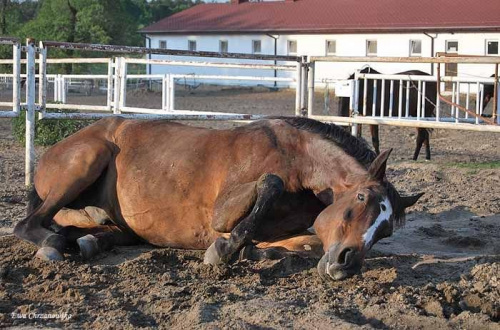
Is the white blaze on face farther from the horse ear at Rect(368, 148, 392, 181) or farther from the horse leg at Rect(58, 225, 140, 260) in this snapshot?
the horse leg at Rect(58, 225, 140, 260)

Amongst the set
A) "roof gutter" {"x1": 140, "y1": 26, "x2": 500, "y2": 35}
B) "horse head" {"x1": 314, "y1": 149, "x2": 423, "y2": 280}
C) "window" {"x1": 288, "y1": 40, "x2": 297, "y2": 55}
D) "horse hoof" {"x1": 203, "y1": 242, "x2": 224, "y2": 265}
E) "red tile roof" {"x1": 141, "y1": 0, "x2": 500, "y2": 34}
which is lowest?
"horse hoof" {"x1": 203, "y1": 242, "x2": 224, "y2": 265}

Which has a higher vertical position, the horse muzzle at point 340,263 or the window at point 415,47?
the window at point 415,47

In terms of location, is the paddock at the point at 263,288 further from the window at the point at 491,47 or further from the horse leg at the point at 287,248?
the window at the point at 491,47

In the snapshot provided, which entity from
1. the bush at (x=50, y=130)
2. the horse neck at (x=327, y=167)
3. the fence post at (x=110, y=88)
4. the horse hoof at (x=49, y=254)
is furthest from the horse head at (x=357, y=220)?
the bush at (x=50, y=130)

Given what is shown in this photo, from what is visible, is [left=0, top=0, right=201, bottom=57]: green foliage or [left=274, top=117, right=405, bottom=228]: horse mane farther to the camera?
[left=0, top=0, right=201, bottom=57]: green foliage

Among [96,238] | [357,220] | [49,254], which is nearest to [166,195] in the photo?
[96,238]

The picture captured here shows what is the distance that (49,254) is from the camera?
487 centimetres

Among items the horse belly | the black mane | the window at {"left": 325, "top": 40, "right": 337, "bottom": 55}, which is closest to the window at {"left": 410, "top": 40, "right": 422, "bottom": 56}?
the window at {"left": 325, "top": 40, "right": 337, "bottom": 55}

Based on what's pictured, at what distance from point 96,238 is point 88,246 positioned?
0.51 feet

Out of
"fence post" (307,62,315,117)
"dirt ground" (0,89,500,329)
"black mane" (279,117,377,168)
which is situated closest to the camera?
"dirt ground" (0,89,500,329)

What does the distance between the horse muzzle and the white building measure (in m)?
27.7

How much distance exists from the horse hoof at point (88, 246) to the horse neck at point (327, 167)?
4.83 ft

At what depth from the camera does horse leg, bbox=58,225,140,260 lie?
5.04m

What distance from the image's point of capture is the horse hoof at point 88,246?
5.01 meters
